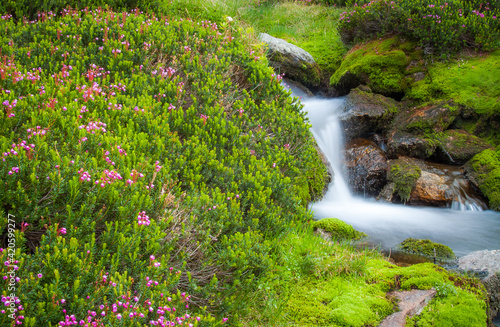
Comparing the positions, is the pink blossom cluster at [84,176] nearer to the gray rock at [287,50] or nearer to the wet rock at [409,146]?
the wet rock at [409,146]

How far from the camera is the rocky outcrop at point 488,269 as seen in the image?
491 centimetres

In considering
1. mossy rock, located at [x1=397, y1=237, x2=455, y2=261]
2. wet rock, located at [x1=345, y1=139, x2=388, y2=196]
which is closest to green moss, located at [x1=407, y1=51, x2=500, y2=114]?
wet rock, located at [x1=345, y1=139, x2=388, y2=196]

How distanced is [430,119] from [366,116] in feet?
5.60

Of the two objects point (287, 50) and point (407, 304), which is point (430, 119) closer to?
point (287, 50)

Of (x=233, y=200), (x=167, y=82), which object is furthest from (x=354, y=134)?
(x=233, y=200)

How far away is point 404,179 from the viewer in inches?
364

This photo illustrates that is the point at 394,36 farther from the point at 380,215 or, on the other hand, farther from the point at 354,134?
the point at 380,215

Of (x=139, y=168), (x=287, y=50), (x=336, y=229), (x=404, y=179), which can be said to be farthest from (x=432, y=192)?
(x=139, y=168)

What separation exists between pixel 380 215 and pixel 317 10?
12505 mm

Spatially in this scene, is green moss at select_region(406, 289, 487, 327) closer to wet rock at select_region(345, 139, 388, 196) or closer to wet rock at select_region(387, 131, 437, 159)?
wet rock at select_region(345, 139, 388, 196)

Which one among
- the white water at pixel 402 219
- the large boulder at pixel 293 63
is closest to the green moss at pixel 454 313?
the white water at pixel 402 219

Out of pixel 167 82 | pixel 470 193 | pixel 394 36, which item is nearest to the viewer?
pixel 167 82

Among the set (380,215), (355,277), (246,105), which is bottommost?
(380,215)

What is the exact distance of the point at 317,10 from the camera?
58.4ft
